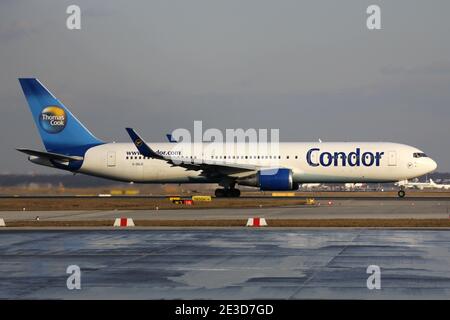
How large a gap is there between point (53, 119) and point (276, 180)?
22253mm

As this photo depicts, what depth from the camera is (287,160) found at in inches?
2443

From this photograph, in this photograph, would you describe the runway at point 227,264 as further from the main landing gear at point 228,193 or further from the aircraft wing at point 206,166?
the main landing gear at point 228,193

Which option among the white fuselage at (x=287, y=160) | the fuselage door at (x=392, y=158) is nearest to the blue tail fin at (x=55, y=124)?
the white fuselage at (x=287, y=160)

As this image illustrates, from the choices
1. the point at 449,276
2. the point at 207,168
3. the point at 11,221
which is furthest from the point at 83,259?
the point at 207,168

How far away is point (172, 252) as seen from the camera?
24281mm

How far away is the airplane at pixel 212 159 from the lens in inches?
2391

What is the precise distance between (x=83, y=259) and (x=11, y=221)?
1917 cm

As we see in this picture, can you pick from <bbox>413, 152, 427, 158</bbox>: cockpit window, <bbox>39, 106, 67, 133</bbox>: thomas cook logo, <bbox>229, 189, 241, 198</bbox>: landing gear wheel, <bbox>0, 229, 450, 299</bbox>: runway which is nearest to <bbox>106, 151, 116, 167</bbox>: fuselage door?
<bbox>39, 106, 67, 133</bbox>: thomas cook logo

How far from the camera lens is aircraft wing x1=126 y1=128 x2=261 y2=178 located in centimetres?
6000

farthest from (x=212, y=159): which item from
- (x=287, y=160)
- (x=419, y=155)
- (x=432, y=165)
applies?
(x=432, y=165)

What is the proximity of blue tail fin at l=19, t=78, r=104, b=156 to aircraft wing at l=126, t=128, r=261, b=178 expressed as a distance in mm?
8016

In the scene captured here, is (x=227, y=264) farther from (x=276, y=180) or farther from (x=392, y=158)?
(x=392, y=158)
